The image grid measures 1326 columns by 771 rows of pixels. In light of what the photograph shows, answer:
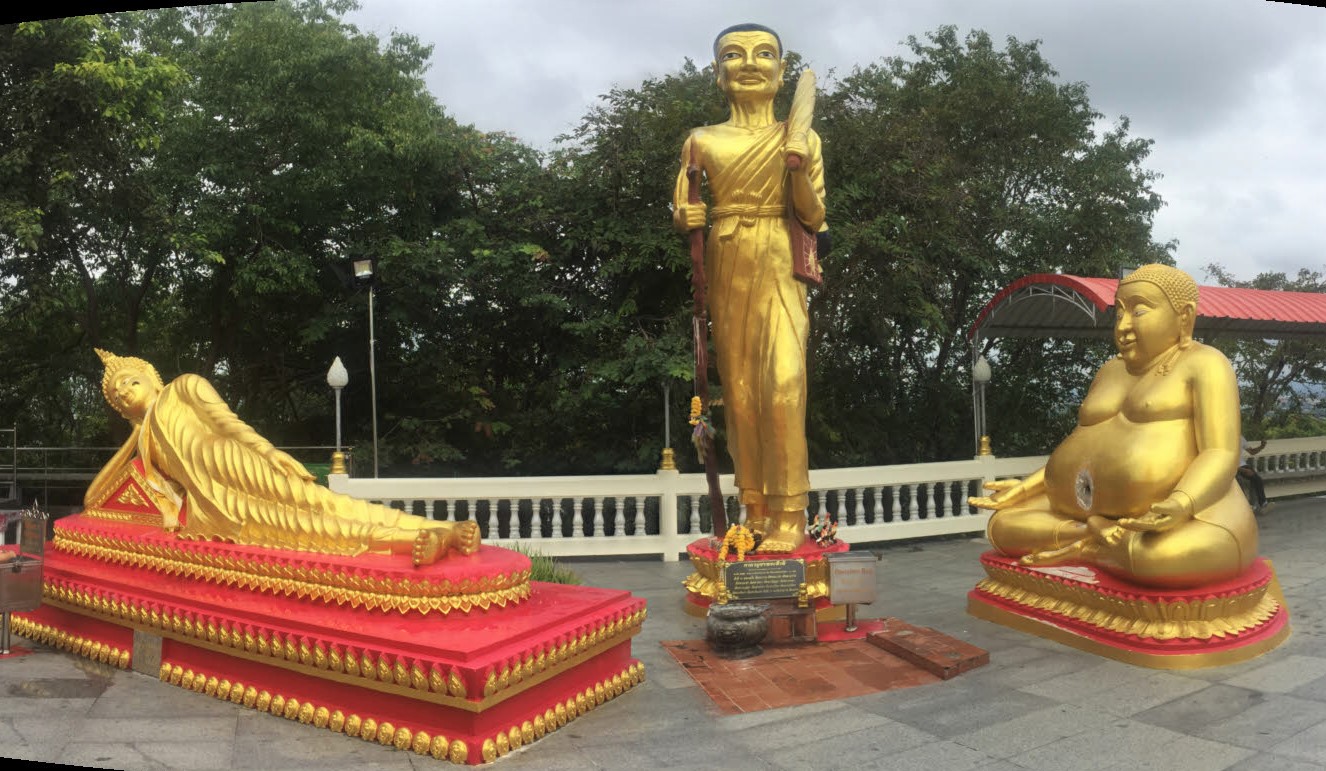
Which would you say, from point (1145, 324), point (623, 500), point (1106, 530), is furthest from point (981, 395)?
point (1106, 530)

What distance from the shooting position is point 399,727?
11.7 ft

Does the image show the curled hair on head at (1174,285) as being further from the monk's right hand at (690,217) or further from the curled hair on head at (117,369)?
the curled hair on head at (117,369)

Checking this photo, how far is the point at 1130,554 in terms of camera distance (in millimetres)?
4598

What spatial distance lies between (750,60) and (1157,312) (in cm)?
294

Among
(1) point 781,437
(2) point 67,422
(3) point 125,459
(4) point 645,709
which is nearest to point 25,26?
(3) point 125,459

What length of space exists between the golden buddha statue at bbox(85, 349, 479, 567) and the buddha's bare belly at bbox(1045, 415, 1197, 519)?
3549mm

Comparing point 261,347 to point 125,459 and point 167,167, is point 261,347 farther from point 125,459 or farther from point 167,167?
point 125,459

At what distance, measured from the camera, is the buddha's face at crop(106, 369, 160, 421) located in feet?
17.0

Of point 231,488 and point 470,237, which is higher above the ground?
point 470,237

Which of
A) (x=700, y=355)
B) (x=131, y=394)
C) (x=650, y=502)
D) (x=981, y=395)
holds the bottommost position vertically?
(x=650, y=502)

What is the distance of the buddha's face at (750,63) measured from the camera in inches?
227

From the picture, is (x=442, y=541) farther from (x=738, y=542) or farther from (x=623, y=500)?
(x=623, y=500)

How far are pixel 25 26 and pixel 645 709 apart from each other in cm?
1032

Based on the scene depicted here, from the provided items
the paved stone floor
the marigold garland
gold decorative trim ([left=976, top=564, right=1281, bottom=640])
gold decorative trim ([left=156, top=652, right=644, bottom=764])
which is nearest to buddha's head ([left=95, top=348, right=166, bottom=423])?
the paved stone floor
